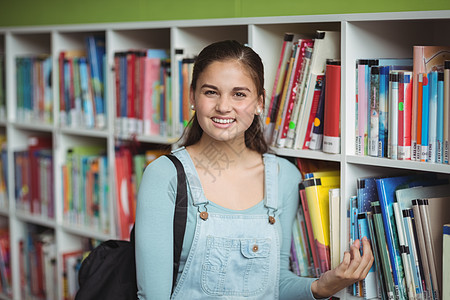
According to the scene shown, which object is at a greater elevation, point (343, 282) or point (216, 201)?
point (216, 201)

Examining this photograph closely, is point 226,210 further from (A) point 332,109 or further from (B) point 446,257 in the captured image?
(B) point 446,257

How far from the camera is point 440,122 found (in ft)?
5.34

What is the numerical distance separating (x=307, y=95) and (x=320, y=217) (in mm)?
375

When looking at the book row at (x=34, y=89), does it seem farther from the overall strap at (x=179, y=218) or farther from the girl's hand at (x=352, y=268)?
the girl's hand at (x=352, y=268)

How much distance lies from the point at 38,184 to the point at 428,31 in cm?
198

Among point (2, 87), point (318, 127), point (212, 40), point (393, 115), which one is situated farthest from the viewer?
point (2, 87)

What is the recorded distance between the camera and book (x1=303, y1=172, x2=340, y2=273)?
75.4 inches

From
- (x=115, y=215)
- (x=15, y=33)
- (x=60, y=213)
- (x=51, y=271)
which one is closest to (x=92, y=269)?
(x=115, y=215)

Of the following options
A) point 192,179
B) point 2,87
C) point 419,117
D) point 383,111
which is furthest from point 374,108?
point 2,87

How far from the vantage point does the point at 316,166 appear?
2070 millimetres

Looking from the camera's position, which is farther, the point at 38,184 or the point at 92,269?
the point at 38,184

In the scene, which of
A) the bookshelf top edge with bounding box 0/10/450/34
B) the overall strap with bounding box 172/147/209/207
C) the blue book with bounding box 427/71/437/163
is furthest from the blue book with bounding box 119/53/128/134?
the blue book with bounding box 427/71/437/163

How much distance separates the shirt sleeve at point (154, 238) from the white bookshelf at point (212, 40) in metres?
0.44

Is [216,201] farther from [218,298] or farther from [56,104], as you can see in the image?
[56,104]
